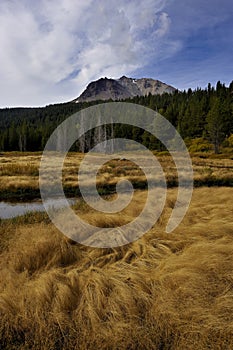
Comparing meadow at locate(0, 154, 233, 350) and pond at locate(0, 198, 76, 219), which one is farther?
pond at locate(0, 198, 76, 219)

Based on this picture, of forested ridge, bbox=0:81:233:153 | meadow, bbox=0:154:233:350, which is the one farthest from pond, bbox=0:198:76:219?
forested ridge, bbox=0:81:233:153

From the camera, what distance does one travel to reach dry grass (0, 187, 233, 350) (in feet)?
10.5

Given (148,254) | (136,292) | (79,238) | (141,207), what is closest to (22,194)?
(141,207)

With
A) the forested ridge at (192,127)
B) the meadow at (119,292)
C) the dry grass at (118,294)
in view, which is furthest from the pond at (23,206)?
the forested ridge at (192,127)

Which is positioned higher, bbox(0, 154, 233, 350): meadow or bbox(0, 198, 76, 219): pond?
bbox(0, 154, 233, 350): meadow

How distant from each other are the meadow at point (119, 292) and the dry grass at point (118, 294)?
1 cm

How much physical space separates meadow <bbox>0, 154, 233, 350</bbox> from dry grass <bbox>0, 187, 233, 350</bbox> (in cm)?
1

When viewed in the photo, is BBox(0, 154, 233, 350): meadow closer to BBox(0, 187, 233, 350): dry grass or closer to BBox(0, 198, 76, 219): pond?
BBox(0, 187, 233, 350): dry grass

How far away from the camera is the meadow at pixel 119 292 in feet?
10.5

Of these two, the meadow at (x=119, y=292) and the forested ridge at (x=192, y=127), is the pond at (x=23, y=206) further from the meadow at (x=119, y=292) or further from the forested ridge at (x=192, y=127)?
the forested ridge at (x=192, y=127)

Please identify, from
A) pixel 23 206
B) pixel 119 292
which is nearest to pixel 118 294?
pixel 119 292

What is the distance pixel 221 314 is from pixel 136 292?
1.20 metres

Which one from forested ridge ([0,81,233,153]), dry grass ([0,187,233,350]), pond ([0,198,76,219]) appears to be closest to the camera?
dry grass ([0,187,233,350])

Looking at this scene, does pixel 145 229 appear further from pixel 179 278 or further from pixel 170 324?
pixel 170 324
